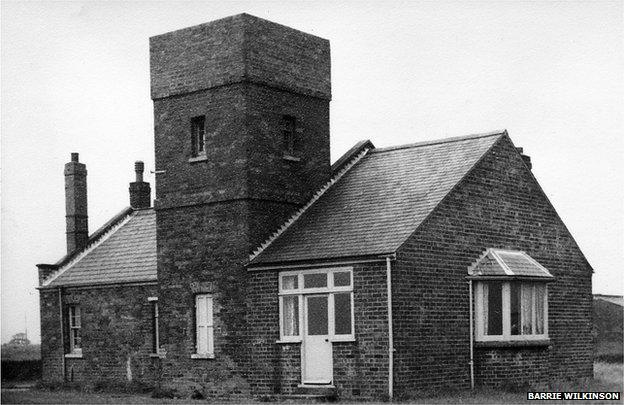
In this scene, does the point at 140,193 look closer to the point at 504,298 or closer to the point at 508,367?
the point at 504,298

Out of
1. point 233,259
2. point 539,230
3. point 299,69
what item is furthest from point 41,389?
point 539,230

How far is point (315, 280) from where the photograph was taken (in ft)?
92.3

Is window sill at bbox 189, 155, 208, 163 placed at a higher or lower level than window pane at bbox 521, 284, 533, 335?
higher

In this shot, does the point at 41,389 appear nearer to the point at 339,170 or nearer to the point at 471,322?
the point at 339,170

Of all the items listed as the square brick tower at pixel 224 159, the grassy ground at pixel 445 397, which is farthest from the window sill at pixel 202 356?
the grassy ground at pixel 445 397

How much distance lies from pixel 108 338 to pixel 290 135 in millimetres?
9739

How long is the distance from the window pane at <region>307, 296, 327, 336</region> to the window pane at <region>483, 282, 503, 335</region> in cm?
422

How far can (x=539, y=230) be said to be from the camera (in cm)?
3206

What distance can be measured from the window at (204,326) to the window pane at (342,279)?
419 cm

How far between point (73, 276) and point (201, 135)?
9.91 meters

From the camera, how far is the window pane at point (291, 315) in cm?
2856

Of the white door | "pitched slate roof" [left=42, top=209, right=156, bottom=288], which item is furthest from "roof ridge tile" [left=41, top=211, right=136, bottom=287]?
the white door

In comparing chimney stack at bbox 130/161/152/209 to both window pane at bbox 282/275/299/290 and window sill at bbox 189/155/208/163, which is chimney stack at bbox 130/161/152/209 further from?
window pane at bbox 282/275/299/290

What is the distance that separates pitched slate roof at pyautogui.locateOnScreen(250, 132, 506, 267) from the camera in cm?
2791
